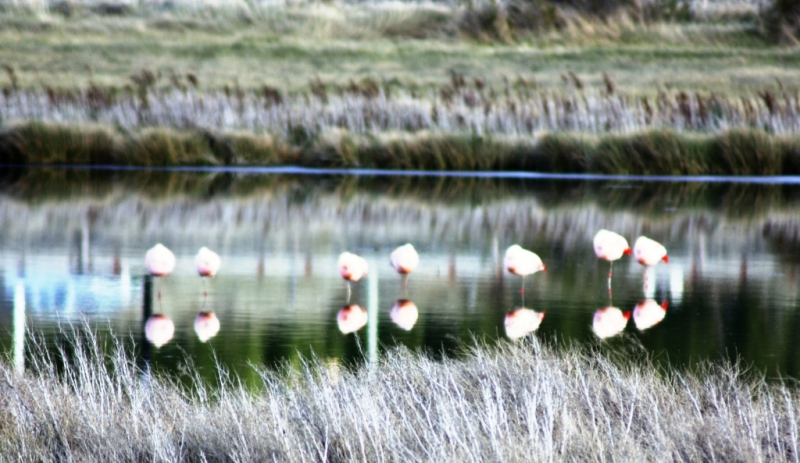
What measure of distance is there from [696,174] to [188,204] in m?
8.31

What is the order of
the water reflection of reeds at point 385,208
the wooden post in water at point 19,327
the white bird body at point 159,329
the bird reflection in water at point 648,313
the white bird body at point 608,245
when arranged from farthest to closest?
the water reflection of reeds at point 385,208 → the white bird body at point 608,245 → the bird reflection in water at point 648,313 → the white bird body at point 159,329 → the wooden post in water at point 19,327

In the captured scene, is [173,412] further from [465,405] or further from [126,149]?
[126,149]

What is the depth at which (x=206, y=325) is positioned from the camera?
6.86 meters

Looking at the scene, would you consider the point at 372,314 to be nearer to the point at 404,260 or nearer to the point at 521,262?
the point at 404,260

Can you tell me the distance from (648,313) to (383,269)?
237cm

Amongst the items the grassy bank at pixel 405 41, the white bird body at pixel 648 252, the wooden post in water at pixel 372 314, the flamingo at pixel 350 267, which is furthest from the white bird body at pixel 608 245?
the grassy bank at pixel 405 41

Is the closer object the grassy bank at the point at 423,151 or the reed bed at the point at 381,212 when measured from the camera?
the reed bed at the point at 381,212

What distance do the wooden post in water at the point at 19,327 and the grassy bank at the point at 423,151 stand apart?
12.0m

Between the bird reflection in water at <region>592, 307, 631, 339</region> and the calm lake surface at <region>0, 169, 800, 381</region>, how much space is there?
7 centimetres

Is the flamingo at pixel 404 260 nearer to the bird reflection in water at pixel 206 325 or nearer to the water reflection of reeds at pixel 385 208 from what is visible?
the bird reflection in water at pixel 206 325

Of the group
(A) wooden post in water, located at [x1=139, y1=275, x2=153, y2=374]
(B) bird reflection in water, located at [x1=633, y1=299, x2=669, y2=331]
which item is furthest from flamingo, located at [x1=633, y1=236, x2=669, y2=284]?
(A) wooden post in water, located at [x1=139, y1=275, x2=153, y2=374]

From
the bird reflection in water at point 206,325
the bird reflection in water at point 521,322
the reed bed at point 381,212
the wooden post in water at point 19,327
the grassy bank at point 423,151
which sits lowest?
the bird reflection in water at point 521,322

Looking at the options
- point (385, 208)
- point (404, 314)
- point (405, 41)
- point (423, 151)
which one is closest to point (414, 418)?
point (404, 314)

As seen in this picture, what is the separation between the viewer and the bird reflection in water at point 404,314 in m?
7.01
